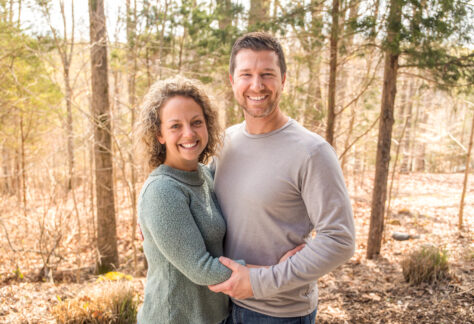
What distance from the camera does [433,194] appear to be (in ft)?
36.2

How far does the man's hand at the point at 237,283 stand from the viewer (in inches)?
57.5

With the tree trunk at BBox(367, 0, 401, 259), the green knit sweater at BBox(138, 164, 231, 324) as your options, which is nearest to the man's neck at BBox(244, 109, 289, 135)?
the green knit sweater at BBox(138, 164, 231, 324)

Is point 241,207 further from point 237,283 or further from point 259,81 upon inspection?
point 259,81

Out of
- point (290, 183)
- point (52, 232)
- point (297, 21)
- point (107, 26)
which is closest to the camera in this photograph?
point (290, 183)

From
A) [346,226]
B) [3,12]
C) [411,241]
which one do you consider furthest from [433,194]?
[3,12]

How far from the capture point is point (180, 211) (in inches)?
56.8

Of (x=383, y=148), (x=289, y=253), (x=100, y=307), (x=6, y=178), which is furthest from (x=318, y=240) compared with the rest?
(x=6, y=178)

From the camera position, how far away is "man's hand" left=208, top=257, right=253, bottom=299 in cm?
146

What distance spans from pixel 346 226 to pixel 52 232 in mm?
5626

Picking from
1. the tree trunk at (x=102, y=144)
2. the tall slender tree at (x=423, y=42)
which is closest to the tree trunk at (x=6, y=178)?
the tree trunk at (x=102, y=144)

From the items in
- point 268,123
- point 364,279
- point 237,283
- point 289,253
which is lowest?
point 364,279

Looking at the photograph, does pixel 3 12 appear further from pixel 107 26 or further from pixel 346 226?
pixel 346 226

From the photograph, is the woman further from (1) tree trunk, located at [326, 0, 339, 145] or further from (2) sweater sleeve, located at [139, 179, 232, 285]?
(1) tree trunk, located at [326, 0, 339, 145]

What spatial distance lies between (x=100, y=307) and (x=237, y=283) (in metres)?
2.47
